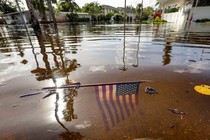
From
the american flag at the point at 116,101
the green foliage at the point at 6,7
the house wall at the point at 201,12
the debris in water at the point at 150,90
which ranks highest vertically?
the green foliage at the point at 6,7

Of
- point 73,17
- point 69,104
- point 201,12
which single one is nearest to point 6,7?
point 73,17

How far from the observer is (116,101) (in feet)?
9.90

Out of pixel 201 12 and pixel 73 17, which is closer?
pixel 201 12

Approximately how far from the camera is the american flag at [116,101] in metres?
2.62

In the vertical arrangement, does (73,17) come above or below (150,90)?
above

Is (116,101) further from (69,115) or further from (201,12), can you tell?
(201,12)

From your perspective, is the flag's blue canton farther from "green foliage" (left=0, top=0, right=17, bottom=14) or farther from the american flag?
"green foliage" (left=0, top=0, right=17, bottom=14)

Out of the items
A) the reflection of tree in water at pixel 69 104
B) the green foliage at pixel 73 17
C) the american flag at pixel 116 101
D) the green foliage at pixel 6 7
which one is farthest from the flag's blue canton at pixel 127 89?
the green foliage at pixel 6 7

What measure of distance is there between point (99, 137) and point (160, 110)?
1355 mm

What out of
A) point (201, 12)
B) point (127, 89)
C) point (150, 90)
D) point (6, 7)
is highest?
point (6, 7)

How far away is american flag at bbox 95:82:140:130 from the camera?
2619 millimetres

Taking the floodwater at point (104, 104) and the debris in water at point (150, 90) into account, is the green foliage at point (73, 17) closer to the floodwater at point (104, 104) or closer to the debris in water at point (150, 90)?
the floodwater at point (104, 104)

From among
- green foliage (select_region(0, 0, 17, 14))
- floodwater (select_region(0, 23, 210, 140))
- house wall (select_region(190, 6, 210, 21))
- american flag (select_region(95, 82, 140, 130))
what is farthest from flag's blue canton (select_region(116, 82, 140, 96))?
green foliage (select_region(0, 0, 17, 14))

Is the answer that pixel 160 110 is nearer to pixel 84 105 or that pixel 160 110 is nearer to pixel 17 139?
pixel 84 105
